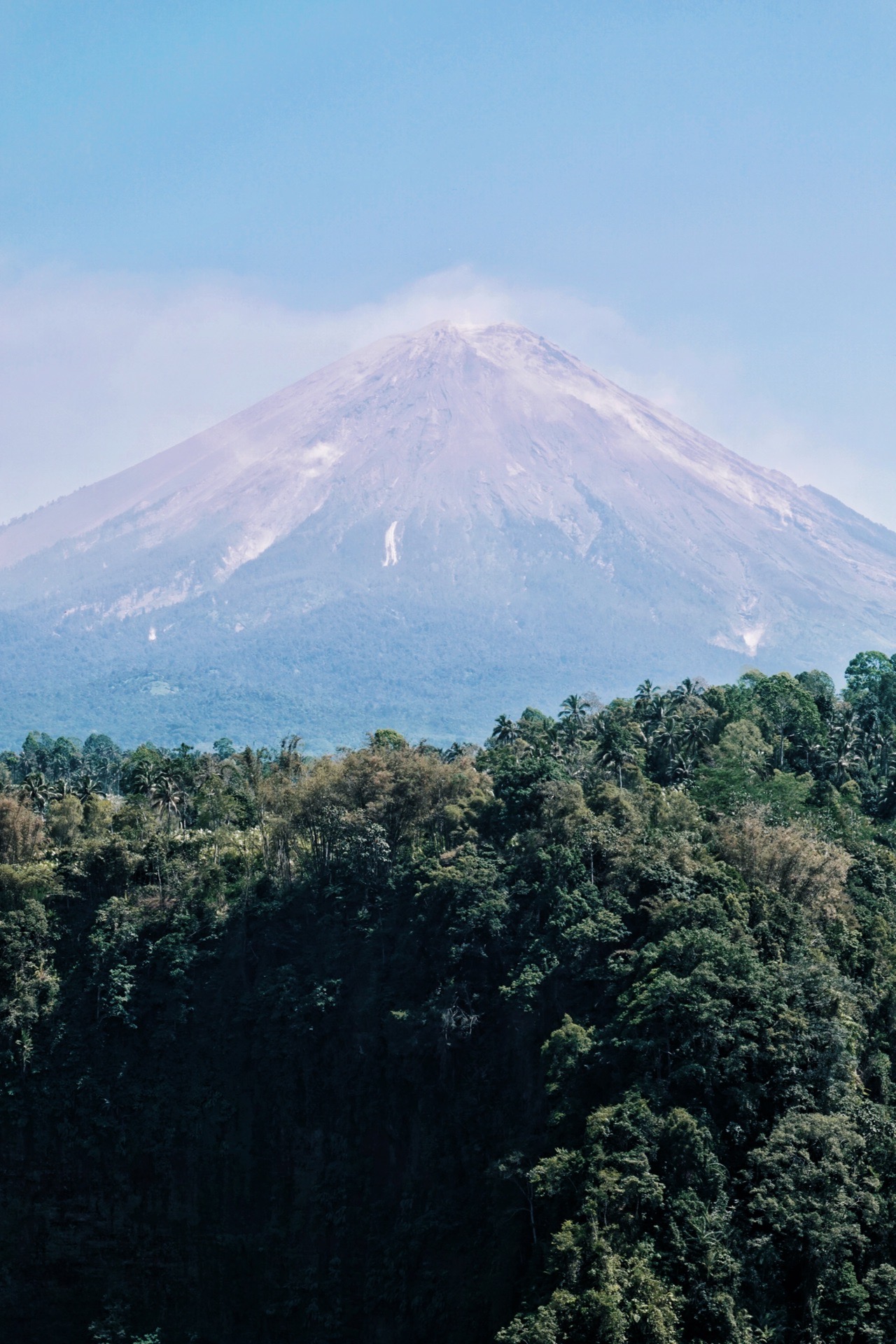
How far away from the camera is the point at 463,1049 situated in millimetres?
44031

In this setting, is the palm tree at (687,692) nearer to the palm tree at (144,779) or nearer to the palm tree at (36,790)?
the palm tree at (144,779)

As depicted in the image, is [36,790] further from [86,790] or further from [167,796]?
[167,796]

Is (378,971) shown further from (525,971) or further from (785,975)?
(785,975)

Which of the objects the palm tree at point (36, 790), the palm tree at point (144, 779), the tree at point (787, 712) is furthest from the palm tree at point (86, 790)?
the tree at point (787, 712)

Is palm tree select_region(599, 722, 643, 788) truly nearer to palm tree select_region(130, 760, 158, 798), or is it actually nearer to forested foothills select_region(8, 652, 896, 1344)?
forested foothills select_region(8, 652, 896, 1344)

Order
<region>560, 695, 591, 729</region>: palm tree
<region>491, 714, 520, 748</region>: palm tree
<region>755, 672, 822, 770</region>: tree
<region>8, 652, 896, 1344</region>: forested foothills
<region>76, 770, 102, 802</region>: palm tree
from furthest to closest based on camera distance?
<region>560, 695, 591, 729</region>: palm tree → <region>491, 714, 520, 748</region>: palm tree → <region>76, 770, 102, 802</region>: palm tree → <region>755, 672, 822, 770</region>: tree → <region>8, 652, 896, 1344</region>: forested foothills

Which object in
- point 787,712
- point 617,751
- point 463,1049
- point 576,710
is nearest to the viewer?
point 463,1049

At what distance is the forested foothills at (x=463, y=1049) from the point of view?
32.4 m

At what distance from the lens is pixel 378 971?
157ft

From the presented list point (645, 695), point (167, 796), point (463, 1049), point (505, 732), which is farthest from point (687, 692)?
point (463, 1049)

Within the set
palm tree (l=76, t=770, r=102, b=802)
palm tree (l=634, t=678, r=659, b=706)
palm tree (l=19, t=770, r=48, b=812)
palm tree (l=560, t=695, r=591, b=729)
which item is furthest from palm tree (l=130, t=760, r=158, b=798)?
palm tree (l=634, t=678, r=659, b=706)

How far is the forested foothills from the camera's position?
106 feet

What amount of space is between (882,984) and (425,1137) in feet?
51.8

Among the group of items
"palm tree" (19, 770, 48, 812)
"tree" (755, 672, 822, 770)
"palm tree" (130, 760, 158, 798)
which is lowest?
"palm tree" (19, 770, 48, 812)
